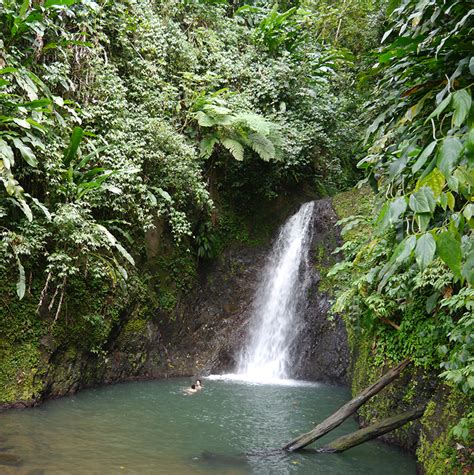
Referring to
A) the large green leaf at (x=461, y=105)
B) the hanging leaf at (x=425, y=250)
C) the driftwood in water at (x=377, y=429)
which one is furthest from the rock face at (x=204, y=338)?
the large green leaf at (x=461, y=105)

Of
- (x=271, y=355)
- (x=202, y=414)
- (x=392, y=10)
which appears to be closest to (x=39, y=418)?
(x=202, y=414)

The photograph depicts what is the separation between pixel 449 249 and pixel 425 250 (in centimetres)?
5

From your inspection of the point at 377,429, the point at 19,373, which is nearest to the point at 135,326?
the point at 19,373

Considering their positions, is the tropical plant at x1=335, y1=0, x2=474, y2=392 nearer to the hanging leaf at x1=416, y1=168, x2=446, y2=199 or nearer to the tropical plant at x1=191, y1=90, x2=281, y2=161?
the hanging leaf at x1=416, y1=168, x2=446, y2=199

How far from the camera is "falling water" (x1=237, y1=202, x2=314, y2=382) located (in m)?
9.02

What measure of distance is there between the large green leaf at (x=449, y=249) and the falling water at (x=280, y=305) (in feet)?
25.4

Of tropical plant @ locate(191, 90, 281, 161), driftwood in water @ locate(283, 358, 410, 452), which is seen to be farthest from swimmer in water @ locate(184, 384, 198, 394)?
tropical plant @ locate(191, 90, 281, 161)

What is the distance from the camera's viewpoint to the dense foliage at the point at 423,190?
116 centimetres

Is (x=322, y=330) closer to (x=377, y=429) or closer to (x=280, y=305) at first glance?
(x=280, y=305)

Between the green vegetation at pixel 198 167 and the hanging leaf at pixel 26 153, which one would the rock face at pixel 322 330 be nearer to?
the green vegetation at pixel 198 167

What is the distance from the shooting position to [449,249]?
3.51 feet

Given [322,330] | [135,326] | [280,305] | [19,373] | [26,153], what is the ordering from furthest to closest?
[280,305] < [322,330] < [135,326] < [19,373] < [26,153]

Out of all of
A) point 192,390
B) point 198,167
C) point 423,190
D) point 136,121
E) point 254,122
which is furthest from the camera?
point 254,122

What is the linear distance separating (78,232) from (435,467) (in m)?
4.85
